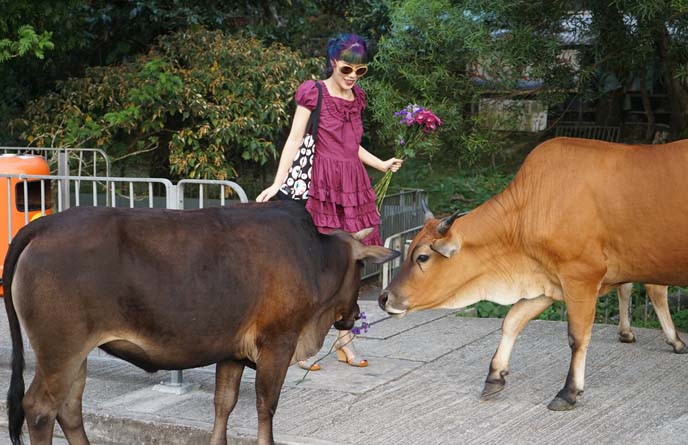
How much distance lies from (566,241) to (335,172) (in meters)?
1.48

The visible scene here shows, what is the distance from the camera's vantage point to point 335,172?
630 centimetres

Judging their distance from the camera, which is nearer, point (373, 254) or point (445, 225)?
point (373, 254)

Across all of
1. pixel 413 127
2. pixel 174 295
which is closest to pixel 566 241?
pixel 413 127

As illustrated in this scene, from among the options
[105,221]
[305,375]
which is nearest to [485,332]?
[305,375]

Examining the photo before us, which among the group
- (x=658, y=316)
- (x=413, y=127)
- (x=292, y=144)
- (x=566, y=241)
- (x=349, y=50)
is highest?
(x=349, y=50)

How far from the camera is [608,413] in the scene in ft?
18.8

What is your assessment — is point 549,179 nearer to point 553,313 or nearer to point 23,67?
point 553,313

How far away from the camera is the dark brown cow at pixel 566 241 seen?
5.92 meters

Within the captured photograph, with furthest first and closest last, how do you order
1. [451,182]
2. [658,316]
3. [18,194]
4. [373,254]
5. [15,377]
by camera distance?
[451,182] < [18,194] < [658,316] < [373,254] < [15,377]

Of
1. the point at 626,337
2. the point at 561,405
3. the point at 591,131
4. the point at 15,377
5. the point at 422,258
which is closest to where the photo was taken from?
the point at 15,377

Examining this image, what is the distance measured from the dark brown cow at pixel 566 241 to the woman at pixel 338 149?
0.48 metres

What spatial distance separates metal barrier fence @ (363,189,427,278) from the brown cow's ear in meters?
5.31

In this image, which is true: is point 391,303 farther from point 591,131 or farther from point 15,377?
point 591,131

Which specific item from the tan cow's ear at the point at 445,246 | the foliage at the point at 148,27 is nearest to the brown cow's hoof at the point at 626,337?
the tan cow's ear at the point at 445,246
